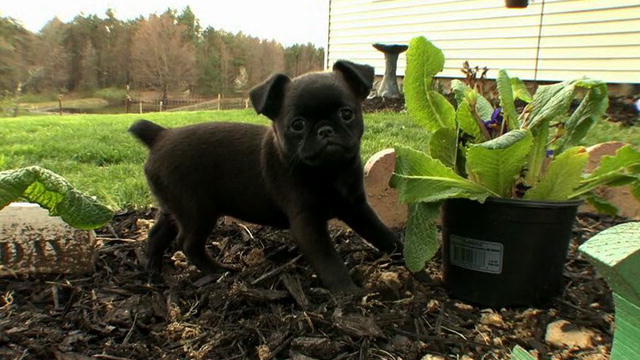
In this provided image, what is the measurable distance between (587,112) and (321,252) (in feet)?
3.77

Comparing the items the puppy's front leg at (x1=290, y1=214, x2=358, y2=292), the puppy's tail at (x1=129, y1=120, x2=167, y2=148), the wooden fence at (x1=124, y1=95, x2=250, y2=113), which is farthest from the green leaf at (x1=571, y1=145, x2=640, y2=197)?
the wooden fence at (x1=124, y1=95, x2=250, y2=113)

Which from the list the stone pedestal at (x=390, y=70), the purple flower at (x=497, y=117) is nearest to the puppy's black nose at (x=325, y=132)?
the purple flower at (x=497, y=117)

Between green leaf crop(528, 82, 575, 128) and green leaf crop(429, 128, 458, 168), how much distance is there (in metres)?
0.28

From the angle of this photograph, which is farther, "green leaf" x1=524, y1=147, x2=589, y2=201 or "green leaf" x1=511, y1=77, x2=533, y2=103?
"green leaf" x1=511, y1=77, x2=533, y2=103

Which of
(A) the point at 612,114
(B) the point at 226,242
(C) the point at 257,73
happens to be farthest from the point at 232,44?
(B) the point at 226,242

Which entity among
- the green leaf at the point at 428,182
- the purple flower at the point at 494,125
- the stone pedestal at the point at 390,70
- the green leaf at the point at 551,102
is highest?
the stone pedestal at the point at 390,70

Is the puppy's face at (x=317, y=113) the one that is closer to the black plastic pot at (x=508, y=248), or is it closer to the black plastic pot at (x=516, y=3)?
the black plastic pot at (x=508, y=248)

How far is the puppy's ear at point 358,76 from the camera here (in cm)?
234

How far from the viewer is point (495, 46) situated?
37.5ft

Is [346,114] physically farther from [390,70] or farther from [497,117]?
[390,70]

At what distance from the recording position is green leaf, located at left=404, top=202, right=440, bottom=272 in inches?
77.7

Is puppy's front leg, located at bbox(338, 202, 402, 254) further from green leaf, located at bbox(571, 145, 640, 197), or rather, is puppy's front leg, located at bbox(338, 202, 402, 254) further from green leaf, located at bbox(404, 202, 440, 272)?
green leaf, located at bbox(571, 145, 640, 197)

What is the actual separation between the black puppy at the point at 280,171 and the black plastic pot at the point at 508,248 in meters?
0.44

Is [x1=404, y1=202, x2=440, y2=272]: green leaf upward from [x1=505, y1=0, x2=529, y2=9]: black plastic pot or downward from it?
downward
